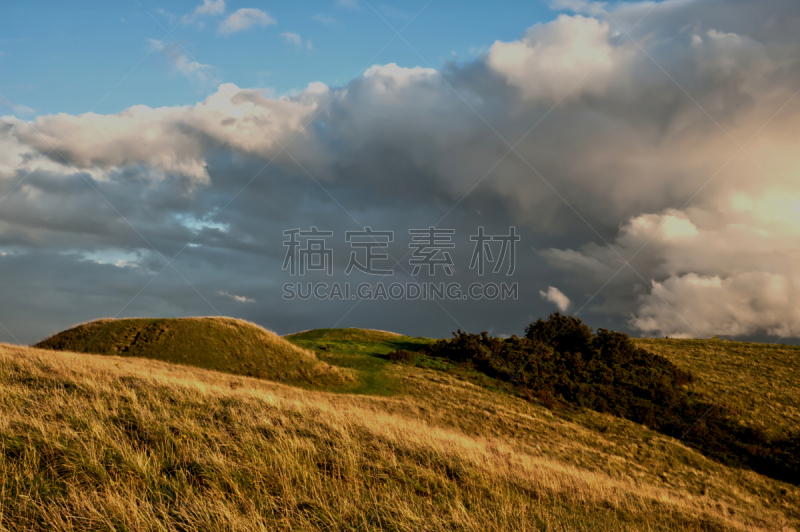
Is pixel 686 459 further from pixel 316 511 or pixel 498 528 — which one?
pixel 316 511

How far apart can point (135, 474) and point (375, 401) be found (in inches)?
596

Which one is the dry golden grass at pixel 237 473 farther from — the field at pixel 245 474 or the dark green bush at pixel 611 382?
the dark green bush at pixel 611 382

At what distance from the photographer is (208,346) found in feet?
86.2

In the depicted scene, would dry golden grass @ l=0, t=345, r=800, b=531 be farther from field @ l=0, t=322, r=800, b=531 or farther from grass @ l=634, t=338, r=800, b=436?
grass @ l=634, t=338, r=800, b=436

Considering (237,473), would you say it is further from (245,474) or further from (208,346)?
(208,346)

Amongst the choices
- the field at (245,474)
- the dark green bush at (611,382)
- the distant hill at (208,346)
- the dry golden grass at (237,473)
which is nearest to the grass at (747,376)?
the dark green bush at (611,382)

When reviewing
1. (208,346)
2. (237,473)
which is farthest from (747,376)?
(237,473)

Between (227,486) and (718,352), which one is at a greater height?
(718,352)

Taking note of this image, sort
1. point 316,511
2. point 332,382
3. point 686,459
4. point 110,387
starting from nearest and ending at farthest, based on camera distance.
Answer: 1. point 316,511
2. point 110,387
3. point 686,459
4. point 332,382

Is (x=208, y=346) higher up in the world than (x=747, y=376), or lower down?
lower down

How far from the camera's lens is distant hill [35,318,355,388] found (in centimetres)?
2452

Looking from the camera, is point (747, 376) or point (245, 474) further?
point (747, 376)

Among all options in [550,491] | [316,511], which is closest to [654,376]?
[550,491]

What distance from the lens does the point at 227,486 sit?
6.05 meters
